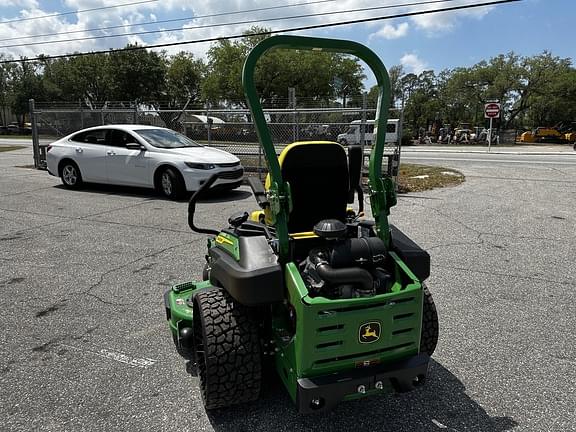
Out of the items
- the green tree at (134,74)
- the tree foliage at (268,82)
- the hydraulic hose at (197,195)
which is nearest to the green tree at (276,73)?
the tree foliage at (268,82)

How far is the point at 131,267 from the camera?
5.07 metres

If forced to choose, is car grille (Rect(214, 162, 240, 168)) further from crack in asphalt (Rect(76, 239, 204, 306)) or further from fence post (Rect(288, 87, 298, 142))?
crack in asphalt (Rect(76, 239, 204, 306))

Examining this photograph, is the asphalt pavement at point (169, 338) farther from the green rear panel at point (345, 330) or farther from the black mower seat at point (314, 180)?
the black mower seat at point (314, 180)

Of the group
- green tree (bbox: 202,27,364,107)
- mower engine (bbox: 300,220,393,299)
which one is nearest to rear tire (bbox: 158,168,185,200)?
mower engine (bbox: 300,220,393,299)

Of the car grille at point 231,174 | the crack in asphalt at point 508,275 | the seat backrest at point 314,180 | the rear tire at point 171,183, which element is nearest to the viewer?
the seat backrest at point 314,180

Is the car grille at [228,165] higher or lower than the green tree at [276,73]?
lower

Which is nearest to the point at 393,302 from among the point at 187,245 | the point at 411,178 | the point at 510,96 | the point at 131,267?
the point at 131,267

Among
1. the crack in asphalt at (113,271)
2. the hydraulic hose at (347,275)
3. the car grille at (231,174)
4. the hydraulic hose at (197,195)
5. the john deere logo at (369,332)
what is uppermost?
the hydraulic hose at (197,195)

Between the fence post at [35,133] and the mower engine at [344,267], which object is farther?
the fence post at [35,133]

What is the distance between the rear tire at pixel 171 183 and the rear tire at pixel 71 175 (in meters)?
2.56

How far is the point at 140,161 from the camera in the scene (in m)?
9.61

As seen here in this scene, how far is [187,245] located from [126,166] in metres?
4.69

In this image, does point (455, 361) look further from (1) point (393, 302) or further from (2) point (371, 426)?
(1) point (393, 302)

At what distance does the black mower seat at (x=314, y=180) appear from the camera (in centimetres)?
287
